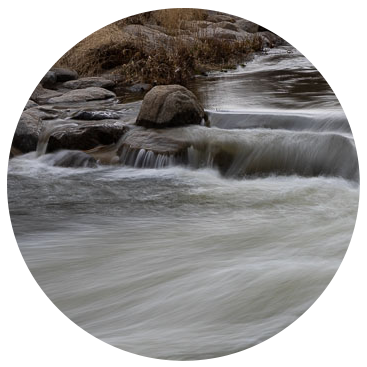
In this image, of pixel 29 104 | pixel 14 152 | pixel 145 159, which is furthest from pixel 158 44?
pixel 14 152

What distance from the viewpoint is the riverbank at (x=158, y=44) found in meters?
4.73

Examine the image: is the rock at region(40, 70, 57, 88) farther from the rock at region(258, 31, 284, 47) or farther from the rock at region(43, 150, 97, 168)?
the rock at region(258, 31, 284, 47)

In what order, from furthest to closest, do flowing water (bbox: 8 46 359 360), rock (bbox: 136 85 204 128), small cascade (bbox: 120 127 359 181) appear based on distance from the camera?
1. rock (bbox: 136 85 204 128)
2. small cascade (bbox: 120 127 359 181)
3. flowing water (bbox: 8 46 359 360)

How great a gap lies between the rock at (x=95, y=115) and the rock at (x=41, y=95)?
A: 7.4 inches

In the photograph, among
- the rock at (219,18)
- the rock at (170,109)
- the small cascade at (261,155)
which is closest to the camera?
the small cascade at (261,155)

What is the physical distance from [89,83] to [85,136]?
0.39 meters

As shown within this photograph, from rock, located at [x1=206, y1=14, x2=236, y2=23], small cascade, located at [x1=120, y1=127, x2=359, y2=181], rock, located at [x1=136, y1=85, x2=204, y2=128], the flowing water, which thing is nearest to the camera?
the flowing water

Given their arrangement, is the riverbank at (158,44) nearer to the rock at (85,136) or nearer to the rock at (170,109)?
the rock at (170,109)

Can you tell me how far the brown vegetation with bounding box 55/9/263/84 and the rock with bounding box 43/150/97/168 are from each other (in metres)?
0.55

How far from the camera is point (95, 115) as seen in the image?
4.70 m

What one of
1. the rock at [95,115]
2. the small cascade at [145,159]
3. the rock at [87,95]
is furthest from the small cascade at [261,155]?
the rock at [87,95]

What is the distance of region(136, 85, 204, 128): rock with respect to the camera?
464cm

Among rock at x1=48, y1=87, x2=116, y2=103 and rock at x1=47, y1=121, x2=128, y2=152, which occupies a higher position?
rock at x1=48, y1=87, x2=116, y2=103

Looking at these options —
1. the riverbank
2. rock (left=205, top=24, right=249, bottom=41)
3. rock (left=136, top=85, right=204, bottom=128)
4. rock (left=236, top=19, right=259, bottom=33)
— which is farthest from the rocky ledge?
rock (left=236, top=19, right=259, bottom=33)
